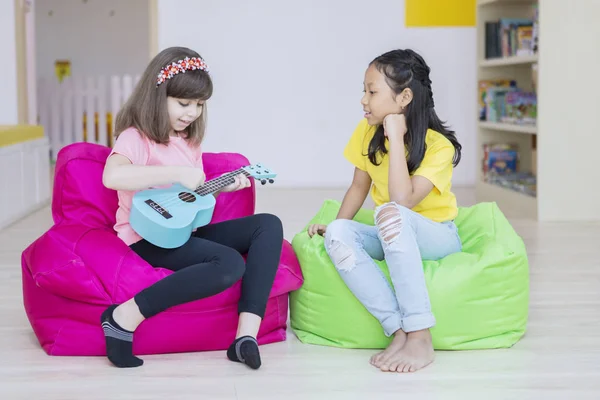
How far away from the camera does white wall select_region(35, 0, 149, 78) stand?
34.8ft

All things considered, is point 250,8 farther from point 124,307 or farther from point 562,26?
point 124,307

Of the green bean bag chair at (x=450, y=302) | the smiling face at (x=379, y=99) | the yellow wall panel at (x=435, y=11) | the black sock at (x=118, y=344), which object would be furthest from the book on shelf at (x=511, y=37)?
the black sock at (x=118, y=344)

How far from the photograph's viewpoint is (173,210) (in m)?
2.36

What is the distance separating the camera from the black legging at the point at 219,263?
2268 millimetres

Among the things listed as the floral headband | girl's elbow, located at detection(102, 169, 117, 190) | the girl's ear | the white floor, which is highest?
the floral headband

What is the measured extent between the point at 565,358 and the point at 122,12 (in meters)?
9.15

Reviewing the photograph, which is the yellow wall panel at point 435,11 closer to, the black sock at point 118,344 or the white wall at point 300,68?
the white wall at point 300,68

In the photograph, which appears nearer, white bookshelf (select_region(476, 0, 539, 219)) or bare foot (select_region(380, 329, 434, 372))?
bare foot (select_region(380, 329, 434, 372))

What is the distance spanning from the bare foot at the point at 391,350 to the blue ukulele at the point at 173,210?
526 mm

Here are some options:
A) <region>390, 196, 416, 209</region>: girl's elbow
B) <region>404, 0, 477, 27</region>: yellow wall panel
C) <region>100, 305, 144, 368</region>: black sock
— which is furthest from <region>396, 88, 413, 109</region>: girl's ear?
<region>404, 0, 477, 27</region>: yellow wall panel

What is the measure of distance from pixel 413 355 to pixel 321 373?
22 centimetres

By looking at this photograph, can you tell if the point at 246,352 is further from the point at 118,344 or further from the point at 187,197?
the point at 187,197

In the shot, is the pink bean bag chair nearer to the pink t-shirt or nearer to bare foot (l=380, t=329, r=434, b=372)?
the pink t-shirt

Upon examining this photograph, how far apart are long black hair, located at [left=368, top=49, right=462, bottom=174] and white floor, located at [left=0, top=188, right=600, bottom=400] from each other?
55cm
